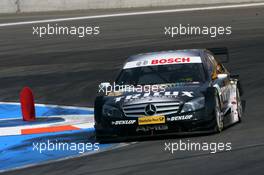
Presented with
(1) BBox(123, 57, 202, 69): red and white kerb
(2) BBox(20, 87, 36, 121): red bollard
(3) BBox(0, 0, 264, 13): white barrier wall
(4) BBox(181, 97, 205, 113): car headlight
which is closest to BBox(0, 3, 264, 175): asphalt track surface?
(4) BBox(181, 97, 205, 113): car headlight

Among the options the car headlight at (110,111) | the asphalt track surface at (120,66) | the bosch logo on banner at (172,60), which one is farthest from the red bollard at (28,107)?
the car headlight at (110,111)

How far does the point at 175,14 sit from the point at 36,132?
17879mm

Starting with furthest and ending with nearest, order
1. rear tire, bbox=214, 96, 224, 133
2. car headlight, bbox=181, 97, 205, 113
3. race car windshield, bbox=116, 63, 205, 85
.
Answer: race car windshield, bbox=116, 63, 205, 85
rear tire, bbox=214, 96, 224, 133
car headlight, bbox=181, 97, 205, 113

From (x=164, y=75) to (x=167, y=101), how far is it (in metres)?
1.27

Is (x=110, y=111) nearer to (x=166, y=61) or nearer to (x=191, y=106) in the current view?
(x=191, y=106)

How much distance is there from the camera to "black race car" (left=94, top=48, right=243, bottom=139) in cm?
1268

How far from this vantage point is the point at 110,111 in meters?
12.9

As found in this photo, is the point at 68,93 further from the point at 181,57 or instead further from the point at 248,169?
the point at 248,169

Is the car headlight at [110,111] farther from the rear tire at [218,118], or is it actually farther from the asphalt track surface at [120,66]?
the rear tire at [218,118]

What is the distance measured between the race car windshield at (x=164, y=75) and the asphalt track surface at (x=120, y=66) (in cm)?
111

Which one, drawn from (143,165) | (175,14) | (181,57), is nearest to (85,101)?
(181,57)

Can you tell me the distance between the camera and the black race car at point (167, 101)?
12680 mm

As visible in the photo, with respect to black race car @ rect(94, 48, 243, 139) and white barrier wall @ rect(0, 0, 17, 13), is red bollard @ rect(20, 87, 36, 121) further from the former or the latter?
white barrier wall @ rect(0, 0, 17, 13)

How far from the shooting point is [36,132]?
15070 millimetres
